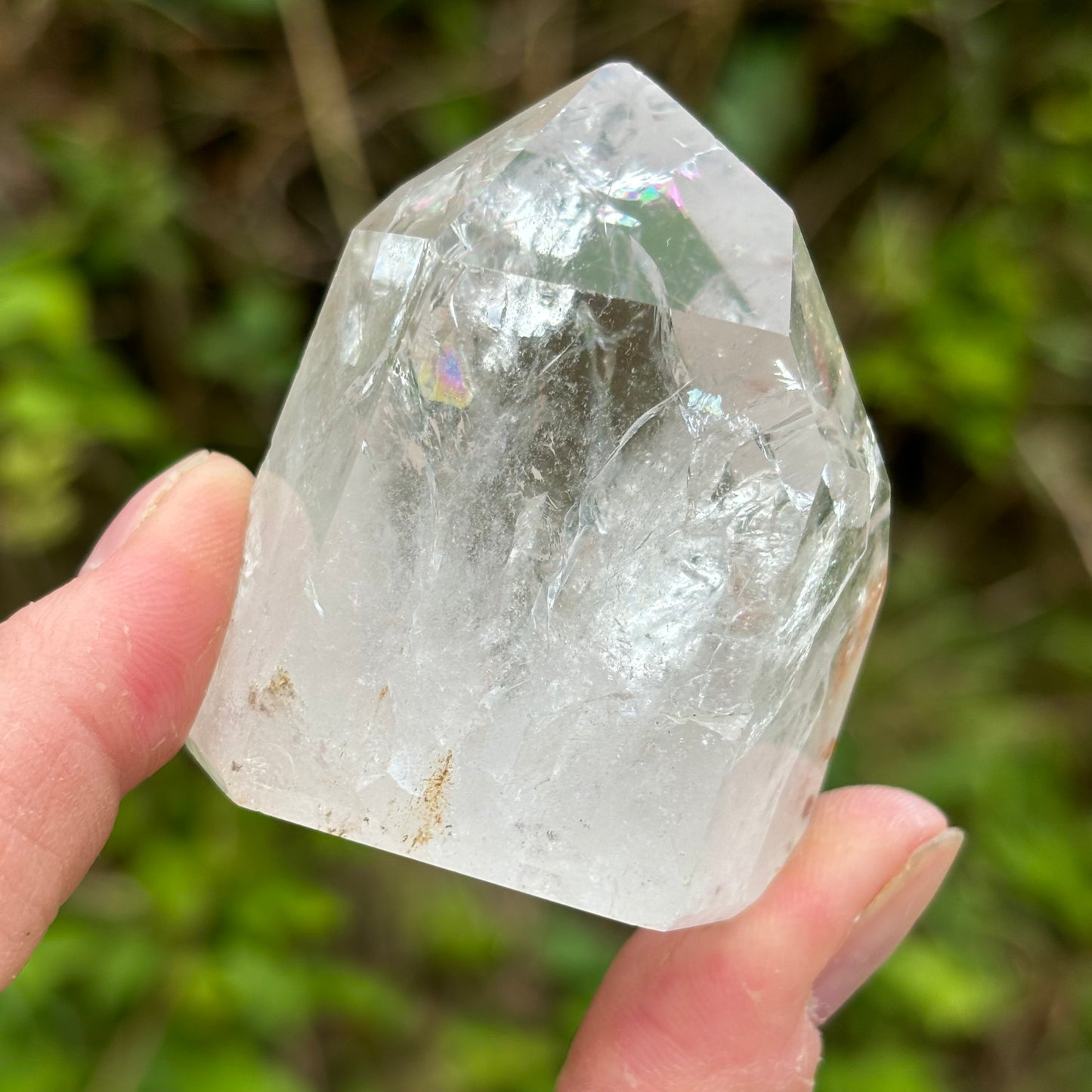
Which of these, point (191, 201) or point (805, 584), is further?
point (191, 201)

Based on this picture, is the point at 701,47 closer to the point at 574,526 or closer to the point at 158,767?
the point at 574,526

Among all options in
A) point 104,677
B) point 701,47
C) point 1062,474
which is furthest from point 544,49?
point 104,677

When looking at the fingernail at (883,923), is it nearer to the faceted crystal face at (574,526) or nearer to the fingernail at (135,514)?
the faceted crystal face at (574,526)

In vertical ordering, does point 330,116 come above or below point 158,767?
above

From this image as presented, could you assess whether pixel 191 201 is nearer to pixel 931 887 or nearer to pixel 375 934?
pixel 375 934

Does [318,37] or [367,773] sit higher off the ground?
[318,37]

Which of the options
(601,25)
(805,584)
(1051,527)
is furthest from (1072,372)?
(805,584)
